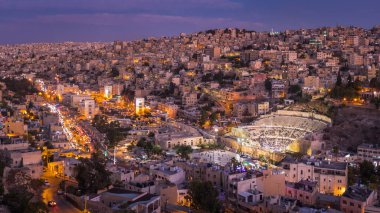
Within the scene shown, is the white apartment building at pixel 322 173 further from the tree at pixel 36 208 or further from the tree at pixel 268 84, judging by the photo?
the tree at pixel 268 84

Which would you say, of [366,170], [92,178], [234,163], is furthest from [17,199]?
[366,170]

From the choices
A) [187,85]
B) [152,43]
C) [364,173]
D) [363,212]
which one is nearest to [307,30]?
[152,43]

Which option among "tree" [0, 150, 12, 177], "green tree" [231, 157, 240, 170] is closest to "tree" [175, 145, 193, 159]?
"green tree" [231, 157, 240, 170]

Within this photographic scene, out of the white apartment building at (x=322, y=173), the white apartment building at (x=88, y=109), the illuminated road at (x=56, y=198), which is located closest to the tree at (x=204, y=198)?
the illuminated road at (x=56, y=198)

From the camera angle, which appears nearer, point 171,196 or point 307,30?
point 171,196

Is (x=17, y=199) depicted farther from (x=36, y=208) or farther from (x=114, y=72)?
(x=114, y=72)

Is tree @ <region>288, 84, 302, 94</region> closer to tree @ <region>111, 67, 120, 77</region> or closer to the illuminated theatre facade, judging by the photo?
the illuminated theatre facade

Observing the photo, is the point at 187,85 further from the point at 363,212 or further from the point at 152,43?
the point at 152,43
